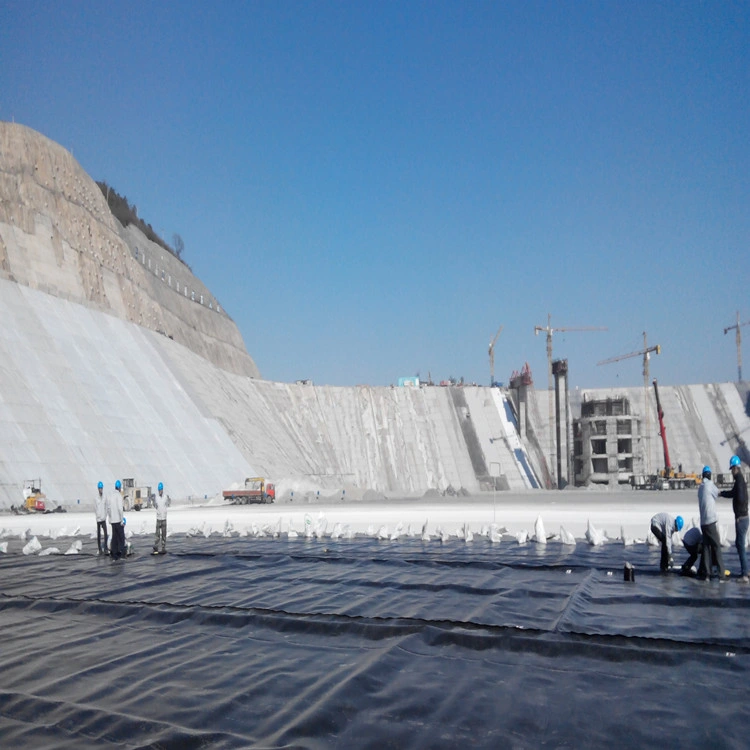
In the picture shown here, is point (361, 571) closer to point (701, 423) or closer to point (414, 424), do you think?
point (414, 424)

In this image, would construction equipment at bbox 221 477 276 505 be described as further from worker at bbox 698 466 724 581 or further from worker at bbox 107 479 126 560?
worker at bbox 698 466 724 581

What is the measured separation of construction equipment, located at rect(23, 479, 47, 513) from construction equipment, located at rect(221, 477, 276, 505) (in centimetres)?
869

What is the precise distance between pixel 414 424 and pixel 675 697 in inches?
2319

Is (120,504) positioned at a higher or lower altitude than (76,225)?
lower

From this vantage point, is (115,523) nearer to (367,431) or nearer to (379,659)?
(379,659)

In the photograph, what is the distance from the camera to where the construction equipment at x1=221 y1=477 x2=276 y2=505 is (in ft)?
112

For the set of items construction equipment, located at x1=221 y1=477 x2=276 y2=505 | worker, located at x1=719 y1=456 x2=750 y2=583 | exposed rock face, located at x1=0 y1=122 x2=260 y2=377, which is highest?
exposed rock face, located at x1=0 y1=122 x2=260 y2=377

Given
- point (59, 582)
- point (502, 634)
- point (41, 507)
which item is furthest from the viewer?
point (41, 507)

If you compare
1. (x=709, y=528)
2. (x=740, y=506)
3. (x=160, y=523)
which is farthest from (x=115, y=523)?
(x=740, y=506)

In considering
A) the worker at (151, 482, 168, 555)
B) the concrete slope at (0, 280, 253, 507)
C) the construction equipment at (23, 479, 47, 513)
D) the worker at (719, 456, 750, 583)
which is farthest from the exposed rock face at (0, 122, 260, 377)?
the worker at (719, 456, 750, 583)

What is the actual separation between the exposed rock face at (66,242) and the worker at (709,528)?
34.4m

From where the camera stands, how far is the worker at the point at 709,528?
33.4 ft

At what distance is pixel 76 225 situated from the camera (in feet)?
144

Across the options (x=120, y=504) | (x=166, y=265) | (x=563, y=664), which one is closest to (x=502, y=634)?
(x=563, y=664)
